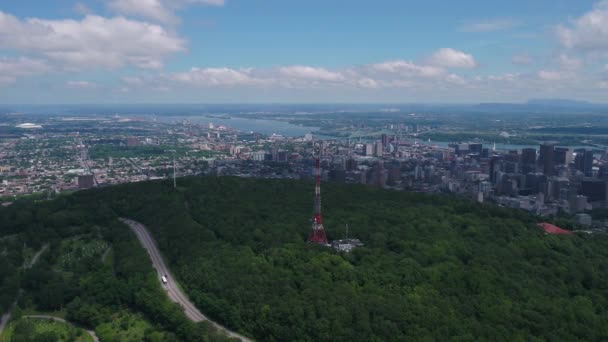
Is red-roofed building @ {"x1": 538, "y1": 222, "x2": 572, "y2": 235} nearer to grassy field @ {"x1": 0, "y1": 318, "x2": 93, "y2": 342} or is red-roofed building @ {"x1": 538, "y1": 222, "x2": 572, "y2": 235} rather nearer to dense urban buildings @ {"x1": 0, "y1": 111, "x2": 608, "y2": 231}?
dense urban buildings @ {"x1": 0, "y1": 111, "x2": 608, "y2": 231}

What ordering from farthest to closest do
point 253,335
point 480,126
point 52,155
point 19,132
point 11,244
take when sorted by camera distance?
point 480,126
point 19,132
point 52,155
point 11,244
point 253,335

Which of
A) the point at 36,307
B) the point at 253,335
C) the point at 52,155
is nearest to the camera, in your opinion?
the point at 253,335

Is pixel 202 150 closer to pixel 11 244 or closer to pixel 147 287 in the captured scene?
pixel 11 244

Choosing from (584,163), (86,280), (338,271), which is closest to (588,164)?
(584,163)

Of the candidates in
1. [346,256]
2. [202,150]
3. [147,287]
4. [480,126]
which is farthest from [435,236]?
[480,126]

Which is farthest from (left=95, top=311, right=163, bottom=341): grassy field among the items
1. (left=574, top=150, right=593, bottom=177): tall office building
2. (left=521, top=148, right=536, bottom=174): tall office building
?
(left=574, top=150, right=593, bottom=177): tall office building

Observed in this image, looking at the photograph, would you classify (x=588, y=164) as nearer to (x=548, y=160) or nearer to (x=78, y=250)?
(x=548, y=160)
